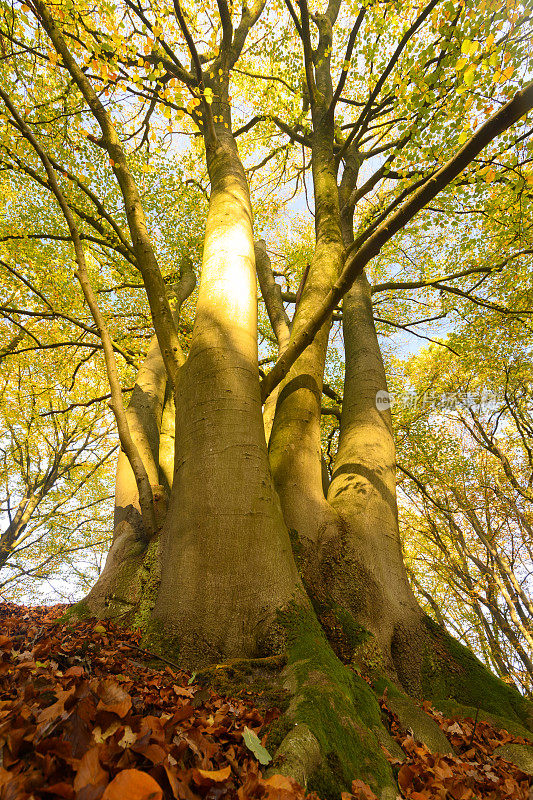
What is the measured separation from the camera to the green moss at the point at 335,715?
1256 millimetres

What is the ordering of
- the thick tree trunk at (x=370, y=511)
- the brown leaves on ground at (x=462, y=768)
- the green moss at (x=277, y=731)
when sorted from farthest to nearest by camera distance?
1. the thick tree trunk at (x=370, y=511)
2. the brown leaves on ground at (x=462, y=768)
3. the green moss at (x=277, y=731)

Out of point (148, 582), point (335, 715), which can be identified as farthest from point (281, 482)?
point (335, 715)

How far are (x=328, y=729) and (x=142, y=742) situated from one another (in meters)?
0.76

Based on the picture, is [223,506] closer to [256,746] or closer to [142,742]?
[256,746]

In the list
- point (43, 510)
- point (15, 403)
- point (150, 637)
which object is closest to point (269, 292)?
point (150, 637)

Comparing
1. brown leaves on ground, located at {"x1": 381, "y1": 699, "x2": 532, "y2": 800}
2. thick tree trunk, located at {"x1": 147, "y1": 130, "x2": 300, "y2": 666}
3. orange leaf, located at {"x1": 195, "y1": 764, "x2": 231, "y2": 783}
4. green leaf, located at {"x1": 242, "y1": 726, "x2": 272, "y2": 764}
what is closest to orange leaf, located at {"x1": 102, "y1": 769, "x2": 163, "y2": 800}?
orange leaf, located at {"x1": 195, "y1": 764, "x2": 231, "y2": 783}

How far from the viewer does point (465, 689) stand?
259cm

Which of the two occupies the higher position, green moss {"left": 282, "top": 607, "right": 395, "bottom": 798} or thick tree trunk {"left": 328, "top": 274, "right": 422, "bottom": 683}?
thick tree trunk {"left": 328, "top": 274, "right": 422, "bottom": 683}

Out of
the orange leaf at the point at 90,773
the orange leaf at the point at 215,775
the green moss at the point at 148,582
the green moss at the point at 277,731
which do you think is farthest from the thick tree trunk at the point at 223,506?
the orange leaf at the point at 90,773

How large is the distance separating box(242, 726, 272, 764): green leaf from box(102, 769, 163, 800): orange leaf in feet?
1.63

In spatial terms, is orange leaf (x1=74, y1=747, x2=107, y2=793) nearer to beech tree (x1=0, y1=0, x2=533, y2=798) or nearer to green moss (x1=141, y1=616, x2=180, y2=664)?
beech tree (x1=0, y1=0, x2=533, y2=798)

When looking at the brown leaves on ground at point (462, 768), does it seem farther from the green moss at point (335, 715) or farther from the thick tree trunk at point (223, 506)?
the thick tree trunk at point (223, 506)

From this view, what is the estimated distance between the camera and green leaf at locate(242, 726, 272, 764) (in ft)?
3.62

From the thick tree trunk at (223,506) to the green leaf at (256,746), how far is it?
0.73 metres
